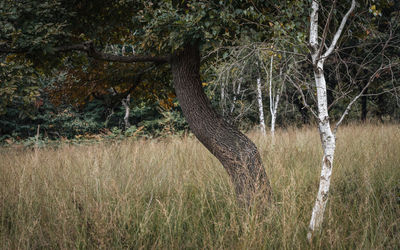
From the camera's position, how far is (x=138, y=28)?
3.83 m

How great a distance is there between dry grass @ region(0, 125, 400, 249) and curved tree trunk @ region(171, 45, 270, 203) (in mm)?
366

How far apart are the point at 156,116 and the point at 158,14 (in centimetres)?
1569

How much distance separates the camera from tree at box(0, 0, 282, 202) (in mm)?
2512

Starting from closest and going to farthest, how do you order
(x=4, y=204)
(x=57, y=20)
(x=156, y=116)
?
(x=57, y=20), (x=4, y=204), (x=156, y=116)

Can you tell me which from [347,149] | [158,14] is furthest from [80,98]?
[347,149]

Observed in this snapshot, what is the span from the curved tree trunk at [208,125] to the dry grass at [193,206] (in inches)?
14.4

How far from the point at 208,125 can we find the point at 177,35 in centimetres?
110

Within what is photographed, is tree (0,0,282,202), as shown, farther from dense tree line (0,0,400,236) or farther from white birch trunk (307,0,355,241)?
white birch trunk (307,0,355,241)

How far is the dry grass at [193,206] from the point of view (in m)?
2.31

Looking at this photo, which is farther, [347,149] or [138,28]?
[347,149]

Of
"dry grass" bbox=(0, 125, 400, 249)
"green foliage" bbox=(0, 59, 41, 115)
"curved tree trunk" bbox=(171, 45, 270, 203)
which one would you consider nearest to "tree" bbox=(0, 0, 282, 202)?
"curved tree trunk" bbox=(171, 45, 270, 203)

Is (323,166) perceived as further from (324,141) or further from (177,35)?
(177,35)

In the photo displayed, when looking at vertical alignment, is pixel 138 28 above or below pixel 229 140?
above

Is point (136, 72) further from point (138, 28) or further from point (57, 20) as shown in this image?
point (57, 20)
